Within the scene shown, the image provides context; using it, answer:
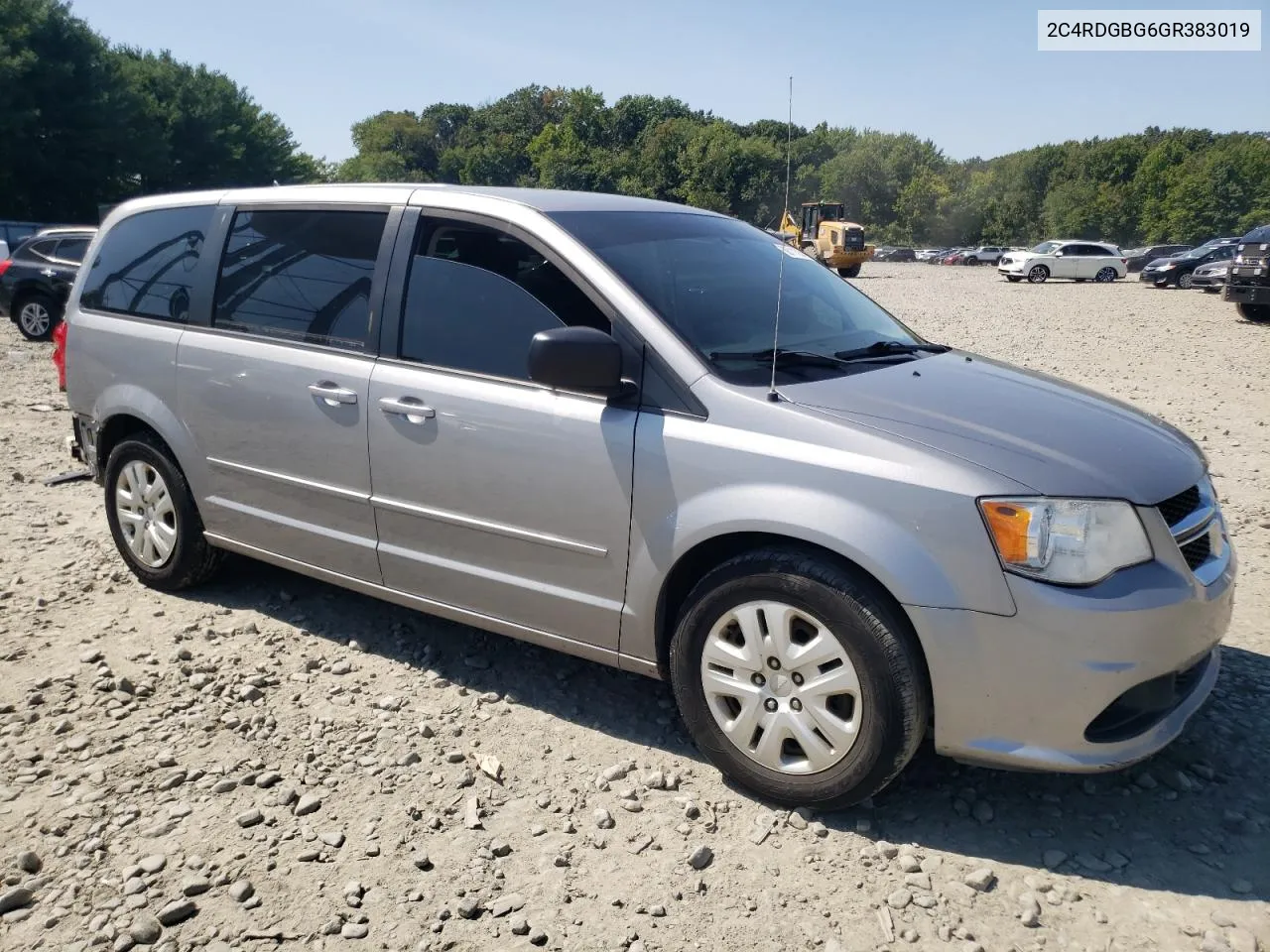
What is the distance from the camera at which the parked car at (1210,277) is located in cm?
2725

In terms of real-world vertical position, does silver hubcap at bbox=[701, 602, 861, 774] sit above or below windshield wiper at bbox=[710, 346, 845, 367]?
below

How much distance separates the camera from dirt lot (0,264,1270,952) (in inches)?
104

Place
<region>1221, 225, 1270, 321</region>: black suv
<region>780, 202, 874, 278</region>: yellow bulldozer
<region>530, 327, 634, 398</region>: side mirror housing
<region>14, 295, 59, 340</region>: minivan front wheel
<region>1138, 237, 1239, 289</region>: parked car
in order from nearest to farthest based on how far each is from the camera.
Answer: <region>530, 327, 634, 398</region>: side mirror housing → <region>14, 295, 59, 340</region>: minivan front wheel → <region>1221, 225, 1270, 321</region>: black suv → <region>1138, 237, 1239, 289</region>: parked car → <region>780, 202, 874, 278</region>: yellow bulldozer

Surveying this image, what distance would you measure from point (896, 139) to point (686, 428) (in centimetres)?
12119

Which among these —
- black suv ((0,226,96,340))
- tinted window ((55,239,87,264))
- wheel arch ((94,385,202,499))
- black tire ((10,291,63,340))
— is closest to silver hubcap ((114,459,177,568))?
wheel arch ((94,385,202,499))

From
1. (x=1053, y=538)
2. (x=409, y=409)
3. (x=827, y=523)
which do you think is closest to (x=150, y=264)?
(x=409, y=409)

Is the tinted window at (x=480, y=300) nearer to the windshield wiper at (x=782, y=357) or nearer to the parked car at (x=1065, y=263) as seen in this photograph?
the windshield wiper at (x=782, y=357)

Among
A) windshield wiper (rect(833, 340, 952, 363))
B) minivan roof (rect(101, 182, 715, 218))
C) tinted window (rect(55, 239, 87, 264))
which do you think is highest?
tinted window (rect(55, 239, 87, 264))

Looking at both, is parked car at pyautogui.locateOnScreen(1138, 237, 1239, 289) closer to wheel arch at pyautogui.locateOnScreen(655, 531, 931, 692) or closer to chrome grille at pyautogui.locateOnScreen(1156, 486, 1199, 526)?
chrome grille at pyautogui.locateOnScreen(1156, 486, 1199, 526)

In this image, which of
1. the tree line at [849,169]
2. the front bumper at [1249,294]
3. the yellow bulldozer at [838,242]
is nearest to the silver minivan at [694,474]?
the front bumper at [1249,294]

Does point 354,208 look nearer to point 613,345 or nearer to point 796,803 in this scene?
point 613,345

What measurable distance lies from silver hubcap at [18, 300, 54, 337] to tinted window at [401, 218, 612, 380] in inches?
544

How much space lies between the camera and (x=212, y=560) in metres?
4.84

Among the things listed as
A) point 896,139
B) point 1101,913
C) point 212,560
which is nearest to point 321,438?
point 212,560
